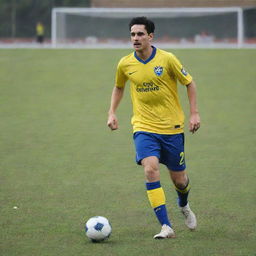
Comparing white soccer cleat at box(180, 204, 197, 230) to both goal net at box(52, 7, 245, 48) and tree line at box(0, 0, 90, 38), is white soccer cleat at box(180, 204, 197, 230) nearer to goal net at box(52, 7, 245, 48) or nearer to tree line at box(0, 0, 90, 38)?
goal net at box(52, 7, 245, 48)

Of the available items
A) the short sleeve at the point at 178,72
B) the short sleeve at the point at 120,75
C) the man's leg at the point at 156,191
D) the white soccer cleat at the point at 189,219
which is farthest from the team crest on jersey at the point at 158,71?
the white soccer cleat at the point at 189,219

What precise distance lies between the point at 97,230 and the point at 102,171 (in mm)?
4704

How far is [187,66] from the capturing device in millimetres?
27906

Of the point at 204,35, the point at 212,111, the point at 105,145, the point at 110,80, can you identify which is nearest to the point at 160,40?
the point at 204,35

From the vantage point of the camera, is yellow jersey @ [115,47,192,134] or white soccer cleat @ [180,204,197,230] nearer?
yellow jersey @ [115,47,192,134]

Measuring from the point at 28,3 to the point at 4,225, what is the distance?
39144mm

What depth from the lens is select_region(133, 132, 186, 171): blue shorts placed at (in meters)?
7.72

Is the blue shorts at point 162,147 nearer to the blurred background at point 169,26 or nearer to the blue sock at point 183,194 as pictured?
the blue sock at point 183,194

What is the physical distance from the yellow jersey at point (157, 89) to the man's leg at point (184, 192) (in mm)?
495

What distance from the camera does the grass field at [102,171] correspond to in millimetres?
7566

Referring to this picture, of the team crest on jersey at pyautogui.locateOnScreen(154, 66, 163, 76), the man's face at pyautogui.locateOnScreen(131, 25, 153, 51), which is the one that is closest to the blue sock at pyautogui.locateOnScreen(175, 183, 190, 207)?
the team crest on jersey at pyautogui.locateOnScreen(154, 66, 163, 76)

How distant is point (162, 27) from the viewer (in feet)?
125

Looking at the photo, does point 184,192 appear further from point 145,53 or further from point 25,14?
point 25,14

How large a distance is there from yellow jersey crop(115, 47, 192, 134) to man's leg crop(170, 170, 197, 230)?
1.62 ft
